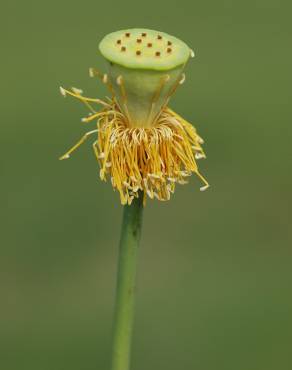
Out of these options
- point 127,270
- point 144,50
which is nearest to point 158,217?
point 127,270

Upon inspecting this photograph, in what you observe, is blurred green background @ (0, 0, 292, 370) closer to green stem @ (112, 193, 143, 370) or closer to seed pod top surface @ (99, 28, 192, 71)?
green stem @ (112, 193, 143, 370)

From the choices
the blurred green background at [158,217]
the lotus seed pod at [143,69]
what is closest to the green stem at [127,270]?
the lotus seed pod at [143,69]

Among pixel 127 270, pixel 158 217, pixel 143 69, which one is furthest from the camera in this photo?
pixel 158 217

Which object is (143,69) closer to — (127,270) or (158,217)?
(127,270)

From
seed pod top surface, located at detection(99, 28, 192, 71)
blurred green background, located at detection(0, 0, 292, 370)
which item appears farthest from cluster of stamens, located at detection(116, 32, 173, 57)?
blurred green background, located at detection(0, 0, 292, 370)

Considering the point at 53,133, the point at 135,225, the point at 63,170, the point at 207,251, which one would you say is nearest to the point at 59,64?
the point at 53,133
